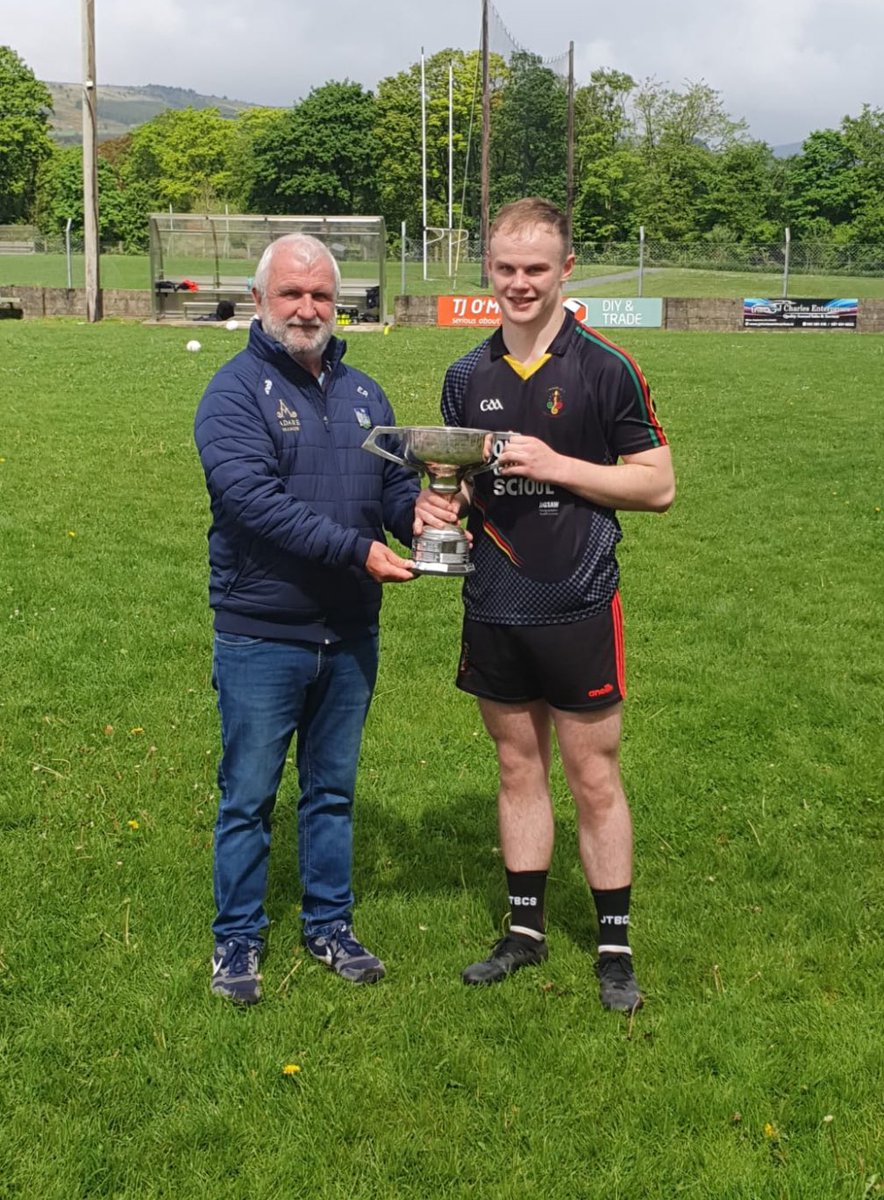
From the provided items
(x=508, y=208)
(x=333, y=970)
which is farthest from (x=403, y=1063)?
(x=508, y=208)

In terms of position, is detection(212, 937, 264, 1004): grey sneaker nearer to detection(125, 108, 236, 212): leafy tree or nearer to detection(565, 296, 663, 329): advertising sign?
detection(565, 296, 663, 329): advertising sign

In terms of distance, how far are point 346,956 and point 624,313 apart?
29.7 meters

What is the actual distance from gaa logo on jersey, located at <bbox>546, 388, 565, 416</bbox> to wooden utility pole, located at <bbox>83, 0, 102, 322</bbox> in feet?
95.9

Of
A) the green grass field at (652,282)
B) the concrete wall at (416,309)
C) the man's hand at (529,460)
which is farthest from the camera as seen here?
the green grass field at (652,282)

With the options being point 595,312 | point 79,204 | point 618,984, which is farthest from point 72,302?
point 79,204

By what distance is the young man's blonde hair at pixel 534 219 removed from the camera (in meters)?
3.21

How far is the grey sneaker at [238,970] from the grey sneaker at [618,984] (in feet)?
3.35

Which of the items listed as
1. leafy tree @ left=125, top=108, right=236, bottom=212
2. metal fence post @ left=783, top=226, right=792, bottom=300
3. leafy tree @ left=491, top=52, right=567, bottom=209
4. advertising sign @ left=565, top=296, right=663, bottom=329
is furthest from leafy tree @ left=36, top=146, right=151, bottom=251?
advertising sign @ left=565, top=296, right=663, bottom=329

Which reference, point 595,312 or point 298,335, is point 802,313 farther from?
point 298,335

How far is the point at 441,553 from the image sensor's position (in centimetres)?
321

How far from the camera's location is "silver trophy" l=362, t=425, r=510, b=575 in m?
3.05

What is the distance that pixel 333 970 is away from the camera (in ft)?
12.3

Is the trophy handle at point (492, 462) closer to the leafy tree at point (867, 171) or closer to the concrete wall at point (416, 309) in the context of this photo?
the concrete wall at point (416, 309)

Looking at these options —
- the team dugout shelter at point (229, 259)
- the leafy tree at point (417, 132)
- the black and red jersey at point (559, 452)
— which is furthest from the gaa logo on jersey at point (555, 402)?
the leafy tree at point (417, 132)
